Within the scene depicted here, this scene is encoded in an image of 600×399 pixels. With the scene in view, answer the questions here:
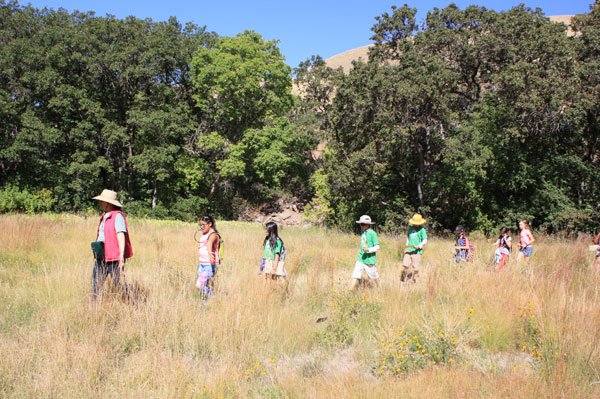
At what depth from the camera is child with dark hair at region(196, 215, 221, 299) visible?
253 inches

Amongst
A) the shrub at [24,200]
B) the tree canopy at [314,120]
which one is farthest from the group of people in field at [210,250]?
the shrub at [24,200]

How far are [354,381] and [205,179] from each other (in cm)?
2926

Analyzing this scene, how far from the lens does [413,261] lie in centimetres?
897

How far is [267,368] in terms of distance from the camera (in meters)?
4.16

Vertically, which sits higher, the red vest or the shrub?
the red vest

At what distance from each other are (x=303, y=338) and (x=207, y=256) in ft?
7.15

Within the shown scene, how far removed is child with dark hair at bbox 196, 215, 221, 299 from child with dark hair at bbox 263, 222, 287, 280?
3.08 feet

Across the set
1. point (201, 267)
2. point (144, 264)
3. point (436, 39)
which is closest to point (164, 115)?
point (436, 39)

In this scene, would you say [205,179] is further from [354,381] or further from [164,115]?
[354,381]

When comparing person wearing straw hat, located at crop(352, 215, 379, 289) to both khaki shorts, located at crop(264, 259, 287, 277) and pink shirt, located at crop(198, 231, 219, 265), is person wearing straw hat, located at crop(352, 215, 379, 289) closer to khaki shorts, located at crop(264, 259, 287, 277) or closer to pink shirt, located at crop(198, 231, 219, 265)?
khaki shorts, located at crop(264, 259, 287, 277)

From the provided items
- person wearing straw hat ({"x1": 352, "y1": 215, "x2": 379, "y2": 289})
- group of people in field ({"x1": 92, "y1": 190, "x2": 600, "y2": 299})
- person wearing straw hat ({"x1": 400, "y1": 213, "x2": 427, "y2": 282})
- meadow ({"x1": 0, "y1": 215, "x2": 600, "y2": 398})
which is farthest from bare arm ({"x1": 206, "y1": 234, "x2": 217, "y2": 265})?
person wearing straw hat ({"x1": 400, "y1": 213, "x2": 427, "y2": 282})

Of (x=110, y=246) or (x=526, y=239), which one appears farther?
(x=526, y=239)

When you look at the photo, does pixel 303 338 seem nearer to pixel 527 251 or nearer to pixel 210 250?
pixel 210 250

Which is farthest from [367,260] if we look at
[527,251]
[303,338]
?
[527,251]
